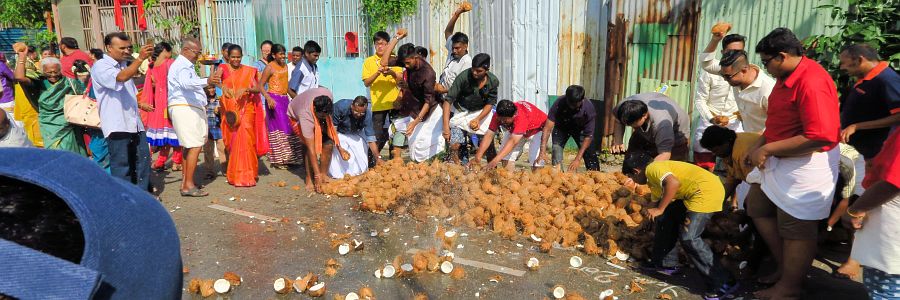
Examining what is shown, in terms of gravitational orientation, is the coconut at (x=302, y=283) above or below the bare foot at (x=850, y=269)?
below

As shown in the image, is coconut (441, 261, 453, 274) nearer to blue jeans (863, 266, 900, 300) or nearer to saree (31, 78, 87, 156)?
blue jeans (863, 266, 900, 300)

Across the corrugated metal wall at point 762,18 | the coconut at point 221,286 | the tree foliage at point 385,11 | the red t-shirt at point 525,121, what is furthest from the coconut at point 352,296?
the tree foliage at point 385,11

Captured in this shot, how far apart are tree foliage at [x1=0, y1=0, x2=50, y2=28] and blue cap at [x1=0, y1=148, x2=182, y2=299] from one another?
19704 millimetres

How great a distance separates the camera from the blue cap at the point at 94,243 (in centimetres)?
90

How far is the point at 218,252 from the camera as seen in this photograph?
517cm

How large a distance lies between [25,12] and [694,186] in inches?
776

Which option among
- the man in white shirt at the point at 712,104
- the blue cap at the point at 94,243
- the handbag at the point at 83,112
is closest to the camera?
the blue cap at the point at 94,243

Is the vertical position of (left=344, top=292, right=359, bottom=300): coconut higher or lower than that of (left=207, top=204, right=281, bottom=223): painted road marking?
higher

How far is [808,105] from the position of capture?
3529 millimetres

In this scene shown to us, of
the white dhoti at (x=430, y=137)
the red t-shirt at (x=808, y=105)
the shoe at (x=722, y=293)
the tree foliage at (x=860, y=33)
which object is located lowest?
the shoe at (x=722, y=293)

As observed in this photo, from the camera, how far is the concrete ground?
14.0 ft

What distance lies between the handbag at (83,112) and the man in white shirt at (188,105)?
0.72 m

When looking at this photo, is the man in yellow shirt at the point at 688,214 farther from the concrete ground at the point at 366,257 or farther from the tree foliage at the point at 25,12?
the tree foliage at the point at 25,12

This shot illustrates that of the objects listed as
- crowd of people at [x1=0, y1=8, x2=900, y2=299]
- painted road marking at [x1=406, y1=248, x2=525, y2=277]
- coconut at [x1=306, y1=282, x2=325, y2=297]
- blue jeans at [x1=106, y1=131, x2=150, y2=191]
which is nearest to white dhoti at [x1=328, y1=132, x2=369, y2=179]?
crowd of people at [x1=0, y1=8, x2=900, y2=299]
